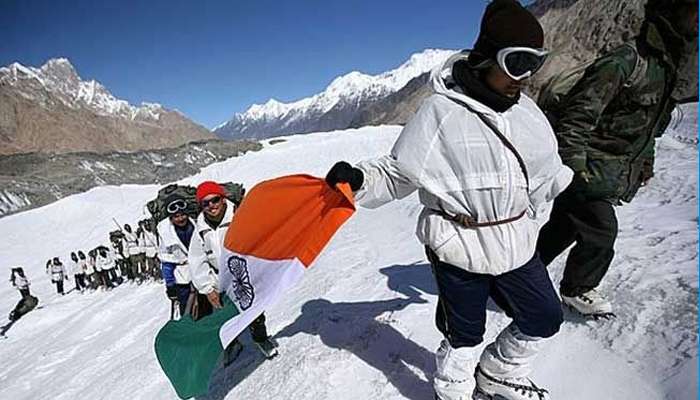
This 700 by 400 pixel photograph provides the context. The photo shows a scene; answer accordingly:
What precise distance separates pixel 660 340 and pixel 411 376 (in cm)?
148

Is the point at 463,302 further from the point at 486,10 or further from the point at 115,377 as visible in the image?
the point at 115,377

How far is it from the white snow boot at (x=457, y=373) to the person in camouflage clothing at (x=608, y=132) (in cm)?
121

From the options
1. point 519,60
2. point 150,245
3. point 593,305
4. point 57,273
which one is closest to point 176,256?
point 593,305

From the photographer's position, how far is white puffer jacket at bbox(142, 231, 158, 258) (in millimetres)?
13344

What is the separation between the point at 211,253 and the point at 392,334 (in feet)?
5.24

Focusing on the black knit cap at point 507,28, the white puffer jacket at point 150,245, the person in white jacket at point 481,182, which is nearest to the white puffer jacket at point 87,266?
the white puffer jacket at point 150,245

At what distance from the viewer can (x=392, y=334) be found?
376 cm

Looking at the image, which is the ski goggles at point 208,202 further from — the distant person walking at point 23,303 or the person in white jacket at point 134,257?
the distant person walking at point 23,303

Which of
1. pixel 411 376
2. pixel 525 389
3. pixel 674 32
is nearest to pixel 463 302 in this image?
pixel 525 389

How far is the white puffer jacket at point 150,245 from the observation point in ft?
43.8

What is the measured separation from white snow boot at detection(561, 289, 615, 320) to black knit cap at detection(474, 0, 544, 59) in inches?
75.9

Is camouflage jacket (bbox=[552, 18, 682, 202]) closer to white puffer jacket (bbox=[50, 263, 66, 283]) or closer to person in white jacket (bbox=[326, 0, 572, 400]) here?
person in white jacket (bbox=[326, 0, 572, 400])

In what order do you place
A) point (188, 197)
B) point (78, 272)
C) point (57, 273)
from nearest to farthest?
point (188, 197)
point (78, 272)
point (57, 273)

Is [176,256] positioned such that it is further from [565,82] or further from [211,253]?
[565,82]
